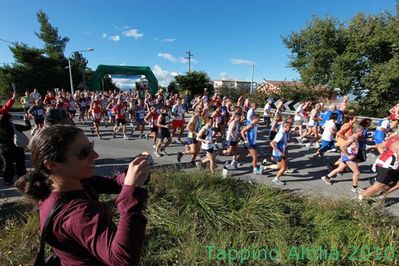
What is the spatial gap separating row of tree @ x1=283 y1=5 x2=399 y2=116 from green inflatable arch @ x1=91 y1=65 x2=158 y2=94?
16.0 m

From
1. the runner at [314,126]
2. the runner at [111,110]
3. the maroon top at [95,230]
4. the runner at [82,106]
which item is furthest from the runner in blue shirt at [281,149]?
the runner at [82,106]

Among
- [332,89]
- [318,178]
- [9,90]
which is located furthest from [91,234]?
[9,90]

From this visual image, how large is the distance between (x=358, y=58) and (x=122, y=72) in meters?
22.8

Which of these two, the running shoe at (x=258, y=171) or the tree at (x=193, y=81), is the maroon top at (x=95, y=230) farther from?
the tree at (x=193, y=81)

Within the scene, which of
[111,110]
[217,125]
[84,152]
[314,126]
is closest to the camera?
[84,152]

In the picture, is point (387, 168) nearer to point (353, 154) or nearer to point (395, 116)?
point (353, 154)

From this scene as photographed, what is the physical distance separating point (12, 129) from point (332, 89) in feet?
82.2

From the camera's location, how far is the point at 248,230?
412 cm

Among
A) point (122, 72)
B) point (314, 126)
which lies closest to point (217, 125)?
point (314, 126)

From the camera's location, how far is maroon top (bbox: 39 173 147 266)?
1.25 m

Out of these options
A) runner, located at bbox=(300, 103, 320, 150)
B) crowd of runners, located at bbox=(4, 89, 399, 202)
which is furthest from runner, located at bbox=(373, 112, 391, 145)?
runner, located at bbox=(300, 103, 320, 150)

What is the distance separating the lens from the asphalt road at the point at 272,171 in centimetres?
672

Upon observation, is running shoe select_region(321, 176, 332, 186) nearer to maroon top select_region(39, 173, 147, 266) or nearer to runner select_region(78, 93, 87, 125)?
maroon top select_region(39, 173, 147, 266)

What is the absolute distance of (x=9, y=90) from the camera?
38906 millimetres
